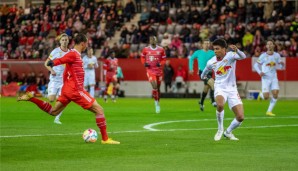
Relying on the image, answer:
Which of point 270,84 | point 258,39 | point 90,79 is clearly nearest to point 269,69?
point 270,84

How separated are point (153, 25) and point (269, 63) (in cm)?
2252

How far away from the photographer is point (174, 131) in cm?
1975

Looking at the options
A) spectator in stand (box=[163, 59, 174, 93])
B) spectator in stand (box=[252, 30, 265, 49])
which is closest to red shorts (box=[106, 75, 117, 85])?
spectator in stand (box=[163, 59, 174, 93])

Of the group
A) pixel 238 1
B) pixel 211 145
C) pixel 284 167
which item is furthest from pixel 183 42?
pixel 284 167

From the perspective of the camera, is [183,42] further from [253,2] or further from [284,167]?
[284,167]

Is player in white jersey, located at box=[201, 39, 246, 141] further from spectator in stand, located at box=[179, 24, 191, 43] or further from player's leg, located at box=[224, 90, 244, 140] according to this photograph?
spectator in stand, located at box=[179, 24, 191, 43]

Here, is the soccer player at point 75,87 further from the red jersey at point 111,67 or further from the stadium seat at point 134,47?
the stadium seat at point 134,47

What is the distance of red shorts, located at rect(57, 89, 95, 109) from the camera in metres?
16.5

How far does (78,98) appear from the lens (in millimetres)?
16672

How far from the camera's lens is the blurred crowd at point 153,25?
44.2 meters

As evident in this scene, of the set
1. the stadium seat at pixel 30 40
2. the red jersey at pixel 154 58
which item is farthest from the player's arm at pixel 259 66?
the stadium seat at pixel 30 40

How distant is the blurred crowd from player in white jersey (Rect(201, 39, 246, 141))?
23731mm

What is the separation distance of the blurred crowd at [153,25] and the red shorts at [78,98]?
83.6 ft

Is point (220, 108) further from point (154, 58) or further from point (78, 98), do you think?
point (154, 58)
